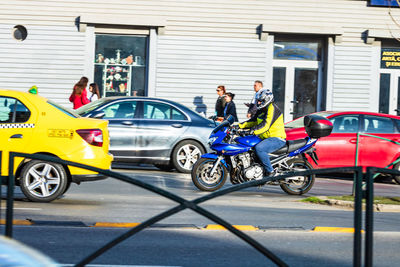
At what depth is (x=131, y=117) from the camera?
14219 mm

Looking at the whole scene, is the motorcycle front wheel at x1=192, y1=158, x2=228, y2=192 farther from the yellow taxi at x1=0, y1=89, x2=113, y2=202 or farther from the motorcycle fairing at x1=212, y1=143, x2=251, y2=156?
the yellow taxi at x1=0, y1=89, x2=113, y2=202

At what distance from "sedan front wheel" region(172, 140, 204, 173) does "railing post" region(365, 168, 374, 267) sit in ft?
31.9

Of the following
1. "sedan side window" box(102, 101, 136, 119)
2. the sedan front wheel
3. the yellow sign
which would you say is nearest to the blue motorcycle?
the yellow sign

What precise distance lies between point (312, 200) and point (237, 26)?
Result: 10.7m

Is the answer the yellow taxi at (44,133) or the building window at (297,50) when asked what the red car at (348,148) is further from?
the building window at (297,50)

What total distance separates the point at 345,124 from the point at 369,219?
33.4 feet

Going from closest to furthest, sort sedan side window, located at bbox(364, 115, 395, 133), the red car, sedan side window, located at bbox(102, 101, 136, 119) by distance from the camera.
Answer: the red car, sedan side window, located at bbox(102, 101, 136, 119), sedan side window, located at bbox(364, 115, 395, 133)

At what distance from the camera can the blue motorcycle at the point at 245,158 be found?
10.8 m

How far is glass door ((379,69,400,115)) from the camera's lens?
21.2 meters

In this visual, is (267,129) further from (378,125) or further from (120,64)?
(120,64)

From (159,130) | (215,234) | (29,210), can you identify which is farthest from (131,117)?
(215,234)

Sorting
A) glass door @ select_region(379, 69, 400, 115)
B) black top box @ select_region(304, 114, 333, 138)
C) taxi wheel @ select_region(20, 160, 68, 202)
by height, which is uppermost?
glass door @ select_region(379, 69, 400, 115)

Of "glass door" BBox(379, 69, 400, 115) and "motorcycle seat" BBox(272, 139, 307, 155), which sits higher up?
"glass door" BBox(379, 69, 400, 115)

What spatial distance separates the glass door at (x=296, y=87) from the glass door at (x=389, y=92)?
1.82 m
